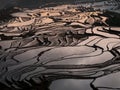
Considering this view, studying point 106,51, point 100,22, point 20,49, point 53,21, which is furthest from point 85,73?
point 53,21

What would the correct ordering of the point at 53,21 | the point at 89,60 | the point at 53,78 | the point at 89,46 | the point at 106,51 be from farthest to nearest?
1. the point at 53,21
2. the point at 89,46
3. the point at 106,51
4. the point at 89,60
5. the point at 53,78

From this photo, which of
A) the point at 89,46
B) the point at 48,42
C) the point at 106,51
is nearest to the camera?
the point at 106,51

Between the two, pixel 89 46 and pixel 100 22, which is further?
pixel 100 22

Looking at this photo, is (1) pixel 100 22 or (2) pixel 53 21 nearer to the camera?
(1) pixel 100 22

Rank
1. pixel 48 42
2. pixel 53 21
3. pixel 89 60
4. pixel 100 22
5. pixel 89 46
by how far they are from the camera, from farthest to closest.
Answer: pixel 53 21 < pixel 100 22 < pixel 48 42 < pixel 89 46 < pixel 89 60

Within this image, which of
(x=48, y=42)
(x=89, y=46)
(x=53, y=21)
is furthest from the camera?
(x=53, y=21)

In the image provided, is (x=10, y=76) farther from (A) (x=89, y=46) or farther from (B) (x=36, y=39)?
(B) (x=36, y=39)

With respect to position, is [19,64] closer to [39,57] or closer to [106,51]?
[39,57]

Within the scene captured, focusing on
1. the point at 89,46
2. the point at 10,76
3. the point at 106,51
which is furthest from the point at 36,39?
the point at 10,76
